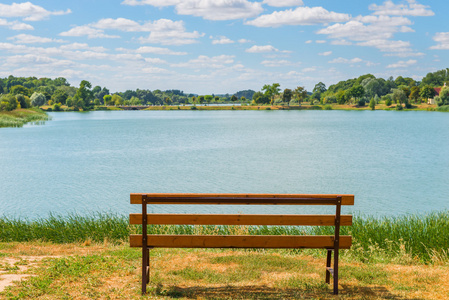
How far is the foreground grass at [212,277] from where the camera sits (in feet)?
17.1

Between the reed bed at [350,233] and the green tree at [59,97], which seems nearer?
the reed bed at [350,233]

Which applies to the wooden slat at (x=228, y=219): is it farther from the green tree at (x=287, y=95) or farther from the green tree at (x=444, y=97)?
the green tree at (x=287, y=95)

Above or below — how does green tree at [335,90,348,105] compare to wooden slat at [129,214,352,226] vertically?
above

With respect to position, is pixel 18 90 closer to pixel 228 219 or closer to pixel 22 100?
pixel 22 100

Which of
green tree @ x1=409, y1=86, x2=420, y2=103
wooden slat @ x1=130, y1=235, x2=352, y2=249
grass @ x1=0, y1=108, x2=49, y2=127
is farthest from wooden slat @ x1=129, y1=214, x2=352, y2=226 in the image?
green tree @ x1=409, y1=86, x2=420, y2=103

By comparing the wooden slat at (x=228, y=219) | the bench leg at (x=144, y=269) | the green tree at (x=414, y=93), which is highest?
the green tree at (x=414, y=93)

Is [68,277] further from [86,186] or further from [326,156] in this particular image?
[326,156]

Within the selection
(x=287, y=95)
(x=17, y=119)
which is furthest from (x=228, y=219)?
(x=287, y=95)

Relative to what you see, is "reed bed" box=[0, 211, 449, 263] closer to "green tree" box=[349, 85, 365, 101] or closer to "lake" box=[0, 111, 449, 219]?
"lake" box=[0, 111, 449, 219]

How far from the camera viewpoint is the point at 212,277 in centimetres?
583

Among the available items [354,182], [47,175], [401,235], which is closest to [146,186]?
[47,175]

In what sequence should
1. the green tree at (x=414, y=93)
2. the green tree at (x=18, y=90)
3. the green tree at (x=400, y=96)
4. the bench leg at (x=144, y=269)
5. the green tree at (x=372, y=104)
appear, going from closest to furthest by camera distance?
the bench leg at (x=144, y=269) → the green tree at (x=400, y=96) → the green tree at (x=414, y=93) → the green tree at (x=372, y=104) → the green tree at (x=18, y=90)

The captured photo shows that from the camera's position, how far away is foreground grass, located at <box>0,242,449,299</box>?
5219 millimetres

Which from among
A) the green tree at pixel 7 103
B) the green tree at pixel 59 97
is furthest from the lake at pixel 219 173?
the green tree at pixel 59 97
